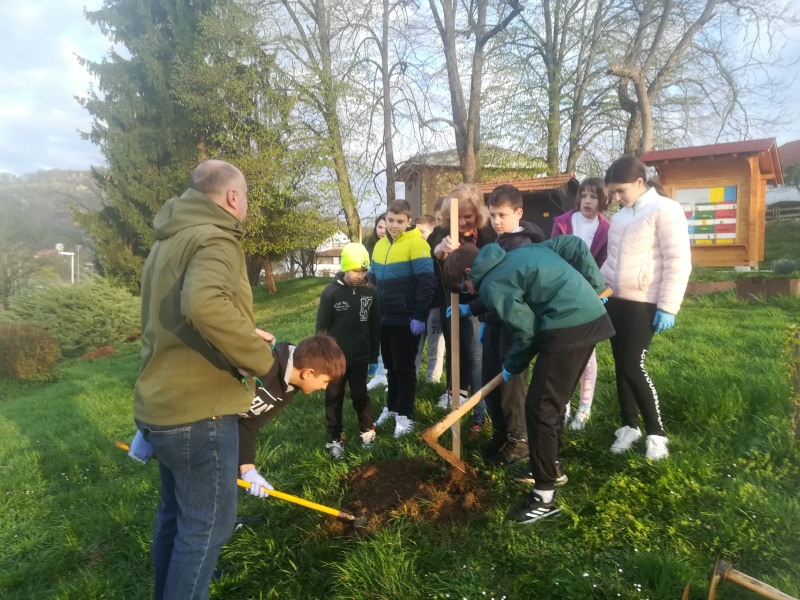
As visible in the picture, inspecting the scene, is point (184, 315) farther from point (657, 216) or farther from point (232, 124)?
point (232, 124)

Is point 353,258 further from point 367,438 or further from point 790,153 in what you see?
point 790,153

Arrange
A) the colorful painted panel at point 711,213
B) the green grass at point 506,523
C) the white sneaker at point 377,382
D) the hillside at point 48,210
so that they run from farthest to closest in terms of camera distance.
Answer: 1. the hillside at point 48,210
2. the colorful painted panel at point 711,213
3. the white sneaker at point 377,382
4. the green grass at point 506,523

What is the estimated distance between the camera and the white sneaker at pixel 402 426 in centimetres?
407

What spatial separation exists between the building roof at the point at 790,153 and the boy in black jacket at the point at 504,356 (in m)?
36.9

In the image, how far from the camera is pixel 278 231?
768 inches

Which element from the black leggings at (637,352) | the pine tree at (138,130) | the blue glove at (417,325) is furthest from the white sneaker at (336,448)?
the pine tree at (138,130)

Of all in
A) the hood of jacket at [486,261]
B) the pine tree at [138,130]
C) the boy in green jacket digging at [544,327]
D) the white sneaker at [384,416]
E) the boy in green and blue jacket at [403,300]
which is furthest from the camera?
the pine tree at [138,130]

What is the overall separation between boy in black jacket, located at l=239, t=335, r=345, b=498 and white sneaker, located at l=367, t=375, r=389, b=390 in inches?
118

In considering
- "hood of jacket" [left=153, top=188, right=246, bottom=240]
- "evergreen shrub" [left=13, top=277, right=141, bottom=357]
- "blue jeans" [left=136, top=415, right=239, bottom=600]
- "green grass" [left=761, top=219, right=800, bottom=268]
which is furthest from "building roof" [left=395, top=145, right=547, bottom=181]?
"blue jeans" [left=136, top=415, right=239, bottom=600]

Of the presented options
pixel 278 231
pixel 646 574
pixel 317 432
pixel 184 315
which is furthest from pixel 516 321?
pixel 278 231

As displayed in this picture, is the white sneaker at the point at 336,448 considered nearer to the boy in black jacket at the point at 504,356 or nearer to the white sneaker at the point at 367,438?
the white sneaker at the point at 367,438

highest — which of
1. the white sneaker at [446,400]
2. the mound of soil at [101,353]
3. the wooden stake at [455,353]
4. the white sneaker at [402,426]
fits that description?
the wooden stake at [455,353]

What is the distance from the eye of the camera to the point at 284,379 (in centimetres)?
260

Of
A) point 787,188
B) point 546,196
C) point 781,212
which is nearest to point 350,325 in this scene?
point 546,196
